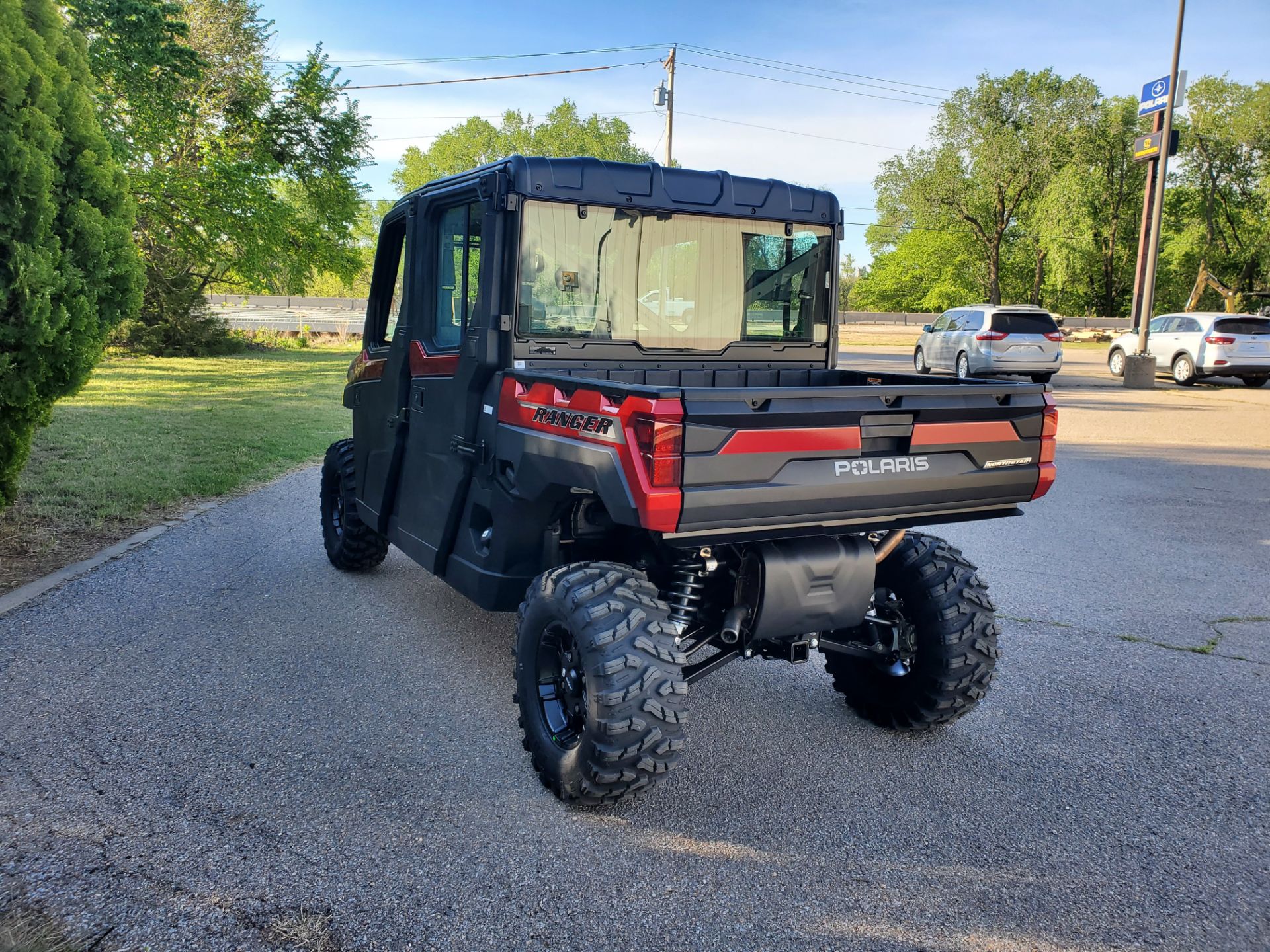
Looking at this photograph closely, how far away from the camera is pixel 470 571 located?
13.8ft

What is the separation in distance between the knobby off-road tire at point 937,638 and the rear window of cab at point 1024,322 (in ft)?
58.6

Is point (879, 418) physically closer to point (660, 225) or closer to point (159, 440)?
point (660, 225)

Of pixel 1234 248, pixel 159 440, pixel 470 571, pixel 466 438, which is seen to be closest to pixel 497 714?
pixel 470 571

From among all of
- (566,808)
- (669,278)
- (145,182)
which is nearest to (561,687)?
(566,808)

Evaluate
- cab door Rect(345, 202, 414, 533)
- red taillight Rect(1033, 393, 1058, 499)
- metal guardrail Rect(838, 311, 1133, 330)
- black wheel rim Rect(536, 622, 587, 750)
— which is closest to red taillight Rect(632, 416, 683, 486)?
black wheel rim Rect(536, 622, 587, 750)

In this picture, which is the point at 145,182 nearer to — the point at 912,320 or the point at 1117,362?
the point at 1117,362

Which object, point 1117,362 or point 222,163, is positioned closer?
point 222,163

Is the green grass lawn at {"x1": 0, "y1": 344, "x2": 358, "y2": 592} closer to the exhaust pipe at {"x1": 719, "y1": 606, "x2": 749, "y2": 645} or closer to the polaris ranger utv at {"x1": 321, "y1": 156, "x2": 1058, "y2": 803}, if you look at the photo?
the polaris ranger utv at {"x1": 321, "y1": 156, "x2": 1058, "y2": 803}

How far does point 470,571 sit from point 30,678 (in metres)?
2.09

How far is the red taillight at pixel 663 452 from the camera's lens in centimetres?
297

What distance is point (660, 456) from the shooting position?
9.79 feet

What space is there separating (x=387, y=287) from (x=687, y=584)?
2.74 metres

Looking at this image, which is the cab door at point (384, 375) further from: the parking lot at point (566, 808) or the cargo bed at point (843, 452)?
the cargo bed at point (843, 452)

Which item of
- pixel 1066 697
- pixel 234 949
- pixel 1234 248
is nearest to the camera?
pixel 234 949
